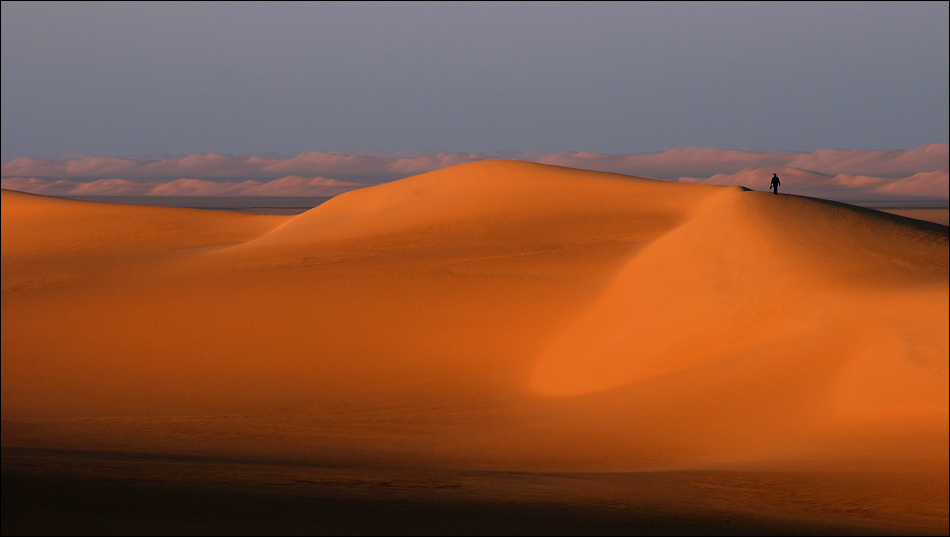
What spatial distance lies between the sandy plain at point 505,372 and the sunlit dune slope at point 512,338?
66 mm

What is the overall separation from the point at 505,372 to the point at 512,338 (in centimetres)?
150

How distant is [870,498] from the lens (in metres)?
8.44

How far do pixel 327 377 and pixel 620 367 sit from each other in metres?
5.32

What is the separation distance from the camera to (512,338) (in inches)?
685

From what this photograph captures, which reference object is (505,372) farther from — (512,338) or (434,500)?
(434,500)

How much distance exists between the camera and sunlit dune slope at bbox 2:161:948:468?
1159cm

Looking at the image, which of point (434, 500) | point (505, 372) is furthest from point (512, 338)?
point (434, 500)

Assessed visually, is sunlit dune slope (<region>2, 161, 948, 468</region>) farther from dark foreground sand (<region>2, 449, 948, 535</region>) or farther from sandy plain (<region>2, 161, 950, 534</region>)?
dark foreground sand (<region>2, 449, 948, 535</region>)

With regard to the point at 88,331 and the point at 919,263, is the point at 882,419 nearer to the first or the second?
the point at 919,263

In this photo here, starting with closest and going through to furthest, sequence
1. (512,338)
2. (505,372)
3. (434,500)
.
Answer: (434,500), (505,372), (512,338)

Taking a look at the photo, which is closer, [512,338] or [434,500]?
[434,500]

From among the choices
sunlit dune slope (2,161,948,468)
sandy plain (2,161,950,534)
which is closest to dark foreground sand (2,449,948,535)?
sandy plain (2,161,950,534)

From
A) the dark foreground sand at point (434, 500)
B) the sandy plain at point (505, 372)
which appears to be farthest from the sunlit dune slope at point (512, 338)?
the dark foreground sand at point (434, 500)

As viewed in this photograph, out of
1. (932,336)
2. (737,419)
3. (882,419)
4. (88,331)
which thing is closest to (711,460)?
(737,419)
